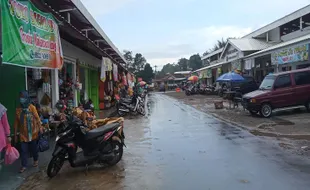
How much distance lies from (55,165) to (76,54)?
8421 millimetres

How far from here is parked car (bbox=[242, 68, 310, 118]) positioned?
14.3 m

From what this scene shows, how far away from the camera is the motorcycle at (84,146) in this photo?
239 inches

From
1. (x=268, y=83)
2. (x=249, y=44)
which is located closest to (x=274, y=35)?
(x=249, y=44)

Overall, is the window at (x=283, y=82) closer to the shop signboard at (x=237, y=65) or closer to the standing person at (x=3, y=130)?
the standing person at (x=3, y=130)

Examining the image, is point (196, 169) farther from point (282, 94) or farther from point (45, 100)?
point (282, 94)

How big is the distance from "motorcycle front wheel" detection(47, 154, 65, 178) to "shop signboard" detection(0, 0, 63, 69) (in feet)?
6.01

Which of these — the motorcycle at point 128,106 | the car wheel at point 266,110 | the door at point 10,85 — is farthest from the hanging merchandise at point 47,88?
the car wheel at point 266,110

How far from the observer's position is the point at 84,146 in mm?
6480

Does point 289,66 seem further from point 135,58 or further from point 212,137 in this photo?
point 135,58

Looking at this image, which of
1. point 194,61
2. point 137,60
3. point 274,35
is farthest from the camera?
point 194,61

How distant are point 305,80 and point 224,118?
4245 mm

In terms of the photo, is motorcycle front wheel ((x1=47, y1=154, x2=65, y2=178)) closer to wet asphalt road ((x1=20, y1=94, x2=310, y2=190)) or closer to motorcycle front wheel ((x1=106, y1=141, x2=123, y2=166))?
wet asphalt road ((x1=20, y1=94, x2=310, y2=190))


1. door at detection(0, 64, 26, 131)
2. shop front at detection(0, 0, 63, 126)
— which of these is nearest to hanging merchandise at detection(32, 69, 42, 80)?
shop front at detection(0, 0, 63, 126)

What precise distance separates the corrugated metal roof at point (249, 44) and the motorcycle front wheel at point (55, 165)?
2724 cm
